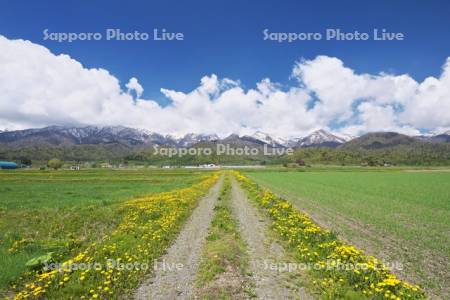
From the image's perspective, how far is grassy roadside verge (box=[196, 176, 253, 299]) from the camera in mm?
8344

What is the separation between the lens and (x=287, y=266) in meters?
10.7

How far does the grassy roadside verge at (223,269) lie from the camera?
27.4 ft

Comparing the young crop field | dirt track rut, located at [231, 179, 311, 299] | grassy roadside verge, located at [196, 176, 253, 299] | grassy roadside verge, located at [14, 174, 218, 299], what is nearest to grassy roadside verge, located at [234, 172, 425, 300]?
the young crop field

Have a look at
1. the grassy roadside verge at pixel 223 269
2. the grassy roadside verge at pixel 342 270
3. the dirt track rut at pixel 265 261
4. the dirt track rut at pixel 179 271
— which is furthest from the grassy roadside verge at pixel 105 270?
the grassy roadside verge at pixel 342 270

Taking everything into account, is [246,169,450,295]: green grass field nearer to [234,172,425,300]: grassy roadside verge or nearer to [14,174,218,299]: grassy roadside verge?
[234,172,425,300]: grassy roadside verge

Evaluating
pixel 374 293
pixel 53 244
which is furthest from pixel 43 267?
pixel 374 293

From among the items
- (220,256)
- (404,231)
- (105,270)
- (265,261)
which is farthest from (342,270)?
(404,231)

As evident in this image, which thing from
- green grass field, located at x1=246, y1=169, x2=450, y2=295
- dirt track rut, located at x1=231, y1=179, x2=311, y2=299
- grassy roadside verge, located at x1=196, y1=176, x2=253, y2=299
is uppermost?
grassy roadside verge, located at x1=196, y1=176, x2=253, y2=299

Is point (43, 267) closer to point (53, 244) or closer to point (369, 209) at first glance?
point (53, 244)

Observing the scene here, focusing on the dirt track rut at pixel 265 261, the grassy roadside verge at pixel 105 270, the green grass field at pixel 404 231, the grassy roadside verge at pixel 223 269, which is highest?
the grassy roadside verge at pixel 105 270

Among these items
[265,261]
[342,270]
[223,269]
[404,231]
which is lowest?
[404,231]

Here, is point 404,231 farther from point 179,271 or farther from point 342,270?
point 179,271

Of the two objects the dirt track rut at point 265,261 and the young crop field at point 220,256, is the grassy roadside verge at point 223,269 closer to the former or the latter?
the young crop field at point 220,256

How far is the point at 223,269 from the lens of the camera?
390 inches
